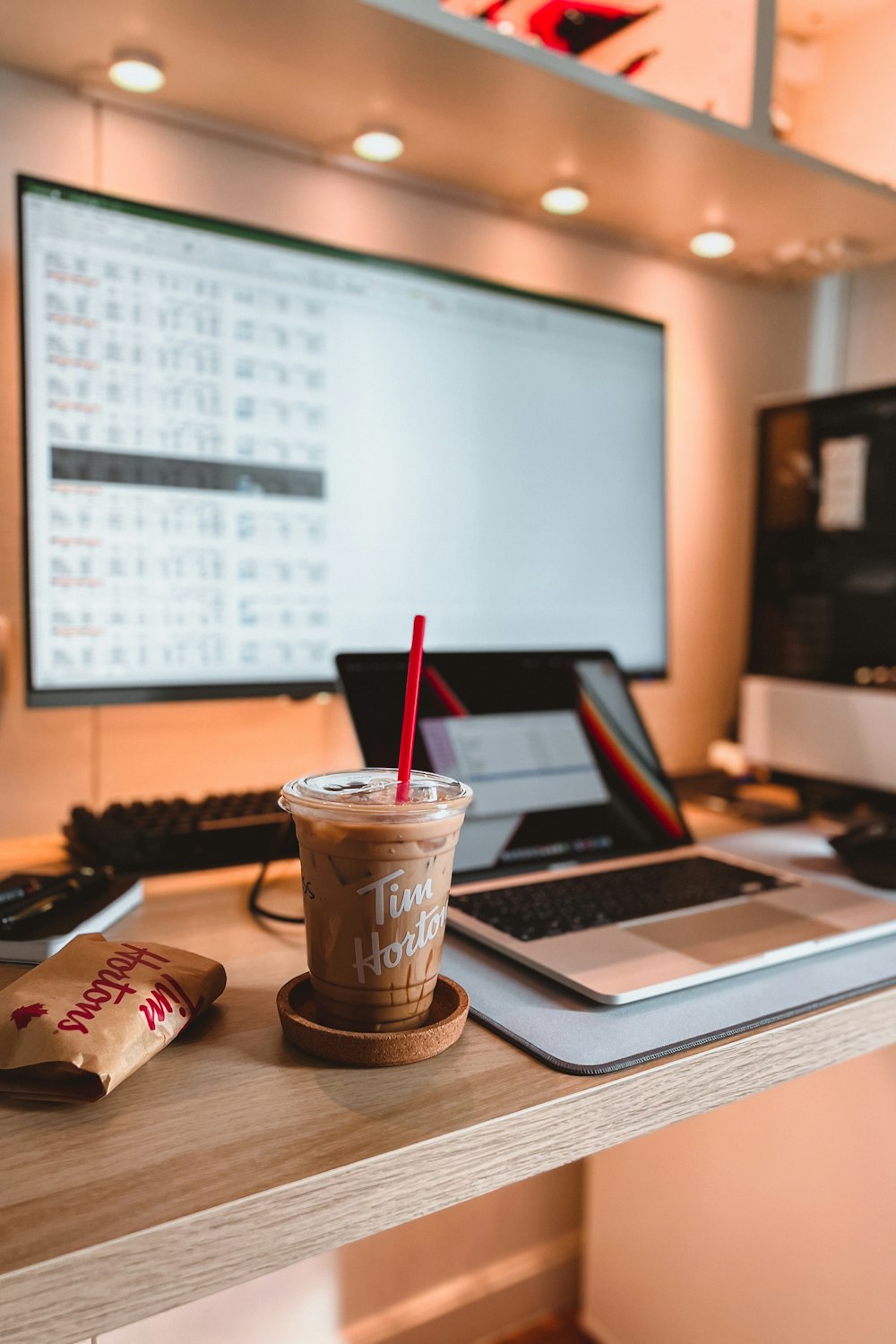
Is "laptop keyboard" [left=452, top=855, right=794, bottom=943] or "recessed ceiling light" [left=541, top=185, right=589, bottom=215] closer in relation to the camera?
"laptop keyboard" [left=452, top=855, right=794, bottom=943]

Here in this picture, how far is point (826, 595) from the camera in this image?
1333 millimetres

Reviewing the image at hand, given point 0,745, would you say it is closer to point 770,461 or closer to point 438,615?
point 438,615

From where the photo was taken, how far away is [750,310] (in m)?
1.56

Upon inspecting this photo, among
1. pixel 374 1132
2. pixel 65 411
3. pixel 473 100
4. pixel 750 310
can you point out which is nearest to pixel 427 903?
pixel 374 1132

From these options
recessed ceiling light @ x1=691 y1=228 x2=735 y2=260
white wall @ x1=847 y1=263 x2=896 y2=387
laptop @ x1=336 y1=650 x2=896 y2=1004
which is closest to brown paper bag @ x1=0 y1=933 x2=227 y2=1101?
laptop @ x1=336 y1=650 x2=896 y2=1004

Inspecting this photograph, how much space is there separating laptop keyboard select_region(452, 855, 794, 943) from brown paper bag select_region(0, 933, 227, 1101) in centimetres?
25

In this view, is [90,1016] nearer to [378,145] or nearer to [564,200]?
[378,145]

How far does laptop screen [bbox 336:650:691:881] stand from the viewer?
2.99 ft

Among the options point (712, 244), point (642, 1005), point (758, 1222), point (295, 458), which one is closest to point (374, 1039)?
point (642, 1005)

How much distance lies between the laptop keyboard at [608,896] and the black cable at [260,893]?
13 centimetres

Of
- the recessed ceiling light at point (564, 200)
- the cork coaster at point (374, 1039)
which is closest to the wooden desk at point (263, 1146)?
the cork coaster at point (374, 1039)

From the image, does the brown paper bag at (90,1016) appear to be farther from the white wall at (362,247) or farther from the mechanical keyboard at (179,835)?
the white wall at (362,247)

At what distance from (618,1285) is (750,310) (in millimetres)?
1427

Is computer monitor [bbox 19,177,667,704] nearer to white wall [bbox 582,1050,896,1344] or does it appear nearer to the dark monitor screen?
the dark monitor screen
